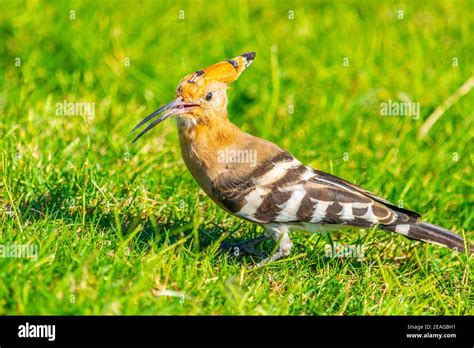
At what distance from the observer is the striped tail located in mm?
4160

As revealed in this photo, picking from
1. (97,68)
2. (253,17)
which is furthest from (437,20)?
(97,68)

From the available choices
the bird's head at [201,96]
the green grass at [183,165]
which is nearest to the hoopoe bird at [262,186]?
the bird's head at [201,96]

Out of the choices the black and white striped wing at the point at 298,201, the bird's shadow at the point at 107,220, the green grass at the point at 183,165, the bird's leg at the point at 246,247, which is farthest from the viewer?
the bird's leg at the point at 246,247

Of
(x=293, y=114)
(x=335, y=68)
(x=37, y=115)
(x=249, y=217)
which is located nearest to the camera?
(x=249, y=217)

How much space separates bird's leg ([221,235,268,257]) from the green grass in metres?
0.06

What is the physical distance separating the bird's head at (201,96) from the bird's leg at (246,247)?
669mm

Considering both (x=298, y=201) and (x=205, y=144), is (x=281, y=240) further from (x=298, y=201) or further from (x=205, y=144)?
(x=205, y=144)

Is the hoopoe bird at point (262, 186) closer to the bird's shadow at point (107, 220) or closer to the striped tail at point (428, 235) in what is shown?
the striped tail at point (428, 235)

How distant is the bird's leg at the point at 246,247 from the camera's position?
4.26m

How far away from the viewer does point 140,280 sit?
10.9 feet

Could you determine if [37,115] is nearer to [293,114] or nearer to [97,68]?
[97,68]

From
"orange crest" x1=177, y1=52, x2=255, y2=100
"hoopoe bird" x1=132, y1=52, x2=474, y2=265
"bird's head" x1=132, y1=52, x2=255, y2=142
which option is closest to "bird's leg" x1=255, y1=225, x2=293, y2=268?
"hoopoe bird" x1=132, y1=52, x2=474, y2=265

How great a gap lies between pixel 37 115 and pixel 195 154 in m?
1.45

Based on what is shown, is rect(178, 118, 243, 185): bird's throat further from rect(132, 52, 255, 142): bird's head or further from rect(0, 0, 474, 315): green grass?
rect(0, 0, 474, 315): green grass
